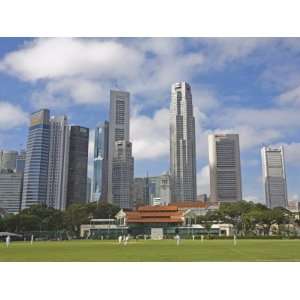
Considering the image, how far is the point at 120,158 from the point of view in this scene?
9475 centimetres

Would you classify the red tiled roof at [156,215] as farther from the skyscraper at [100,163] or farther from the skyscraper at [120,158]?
the skyscraper at [100,163]

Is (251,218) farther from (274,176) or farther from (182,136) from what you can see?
(182,136)

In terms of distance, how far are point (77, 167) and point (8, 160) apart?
1788 centimetres

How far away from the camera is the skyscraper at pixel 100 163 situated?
101 metres

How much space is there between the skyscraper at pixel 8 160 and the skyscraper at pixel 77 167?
13990 millimetres

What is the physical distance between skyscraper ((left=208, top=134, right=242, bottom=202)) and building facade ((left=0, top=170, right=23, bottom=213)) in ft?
137

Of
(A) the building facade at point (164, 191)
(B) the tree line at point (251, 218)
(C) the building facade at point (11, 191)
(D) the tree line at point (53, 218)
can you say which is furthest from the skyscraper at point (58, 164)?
(B) the tree line at point (251, 218)

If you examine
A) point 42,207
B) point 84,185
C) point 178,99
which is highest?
point 178,99

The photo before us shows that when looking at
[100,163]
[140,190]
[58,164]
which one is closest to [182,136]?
[100,163]
